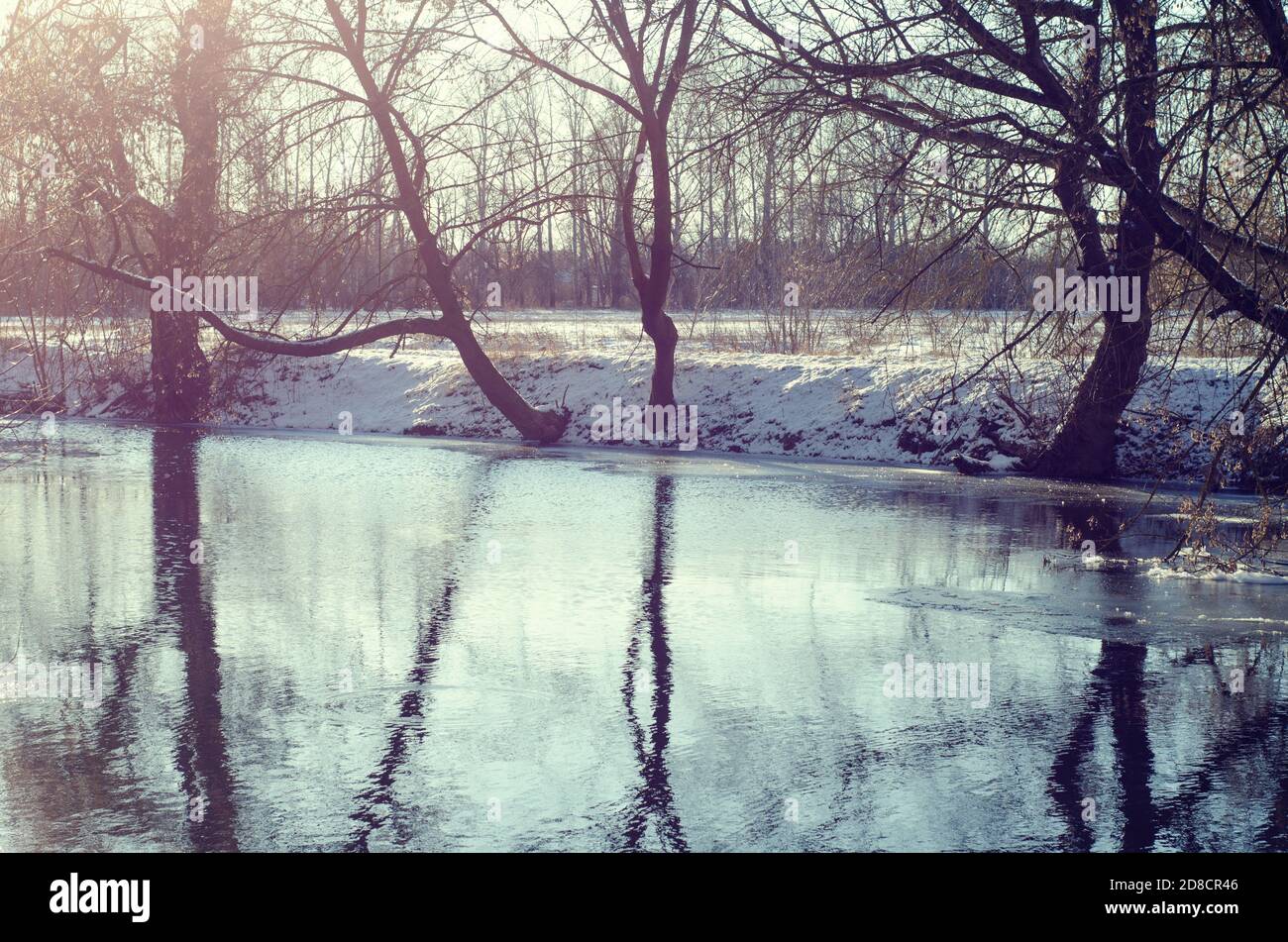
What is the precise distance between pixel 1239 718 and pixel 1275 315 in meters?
3.49

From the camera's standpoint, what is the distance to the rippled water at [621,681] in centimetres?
605

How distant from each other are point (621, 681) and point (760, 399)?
17273 millimetres

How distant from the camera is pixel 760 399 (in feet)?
83.0

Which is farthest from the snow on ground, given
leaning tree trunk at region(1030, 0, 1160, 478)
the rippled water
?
leaning tree trunk at region(1030, 0, 1160, 478)

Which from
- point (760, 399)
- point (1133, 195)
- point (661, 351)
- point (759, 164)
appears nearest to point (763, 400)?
point (760, 399)

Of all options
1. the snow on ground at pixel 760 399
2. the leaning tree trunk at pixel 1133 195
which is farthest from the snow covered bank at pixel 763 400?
the leaning tree trunk at pixel 1133 195

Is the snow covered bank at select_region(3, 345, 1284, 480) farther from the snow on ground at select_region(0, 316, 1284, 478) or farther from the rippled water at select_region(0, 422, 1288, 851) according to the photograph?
the rippled water at select_region(0, 422, 1288, 851)

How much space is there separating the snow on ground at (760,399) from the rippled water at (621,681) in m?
5.28

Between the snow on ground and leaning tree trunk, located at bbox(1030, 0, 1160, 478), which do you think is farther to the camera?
the snow on ground

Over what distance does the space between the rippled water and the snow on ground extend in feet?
17.3

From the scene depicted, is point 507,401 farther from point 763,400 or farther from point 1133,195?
point 1133,195

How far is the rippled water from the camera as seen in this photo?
6.05 meters

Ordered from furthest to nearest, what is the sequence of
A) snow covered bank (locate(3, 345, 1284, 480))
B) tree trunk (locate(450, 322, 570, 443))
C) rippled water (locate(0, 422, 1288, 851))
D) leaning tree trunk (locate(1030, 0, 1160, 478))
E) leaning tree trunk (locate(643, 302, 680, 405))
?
leaning tree trunk (locate(643, 302, 680, 405)) < tree trunk (locate(450, 322, 570, 443)) < snow covered bank (locate(3, 345, 1284, 480)) < leaning tree trunk (locate(1030, 0, 1160, 478)) < rippled water (locate(0, 422, 1288, 851))

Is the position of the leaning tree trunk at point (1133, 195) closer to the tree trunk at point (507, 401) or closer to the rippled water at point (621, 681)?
the rippled water at point (621, 681)
